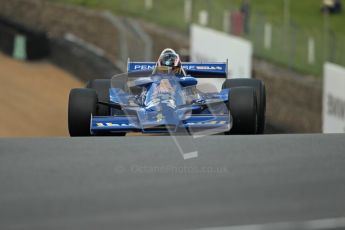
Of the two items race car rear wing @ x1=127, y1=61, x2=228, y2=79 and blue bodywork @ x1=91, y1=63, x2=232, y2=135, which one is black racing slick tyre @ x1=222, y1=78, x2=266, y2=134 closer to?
blue bodywork @ x1=91, y1=63, x2=232, y2=135

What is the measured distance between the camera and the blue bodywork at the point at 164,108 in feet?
42.4

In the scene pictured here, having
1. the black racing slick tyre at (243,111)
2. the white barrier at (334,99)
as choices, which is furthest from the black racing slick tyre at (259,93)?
the white barrier at (334,99)

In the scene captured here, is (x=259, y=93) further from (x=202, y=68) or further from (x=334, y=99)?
(x=334, y=99)

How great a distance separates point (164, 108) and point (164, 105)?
0.26ft

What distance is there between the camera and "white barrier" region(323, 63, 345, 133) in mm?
22125

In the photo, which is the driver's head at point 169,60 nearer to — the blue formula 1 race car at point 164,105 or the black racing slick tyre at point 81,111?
the blue formula 1 race car at point 164,105

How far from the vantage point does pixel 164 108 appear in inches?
521

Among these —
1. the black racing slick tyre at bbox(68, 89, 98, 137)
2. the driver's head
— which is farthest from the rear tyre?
the black racing slick tyre at bbox(68, 89, 98, 137)

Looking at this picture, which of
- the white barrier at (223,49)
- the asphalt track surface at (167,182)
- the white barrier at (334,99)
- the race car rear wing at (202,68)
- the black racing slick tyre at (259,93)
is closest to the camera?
the asphalt track surface at (167,182)

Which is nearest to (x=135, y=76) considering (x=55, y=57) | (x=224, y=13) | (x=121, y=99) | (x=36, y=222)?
(x=121, y=99)

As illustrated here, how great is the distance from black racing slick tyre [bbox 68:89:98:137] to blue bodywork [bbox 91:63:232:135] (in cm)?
10

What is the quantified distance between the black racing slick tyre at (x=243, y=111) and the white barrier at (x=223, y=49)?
12135 mm

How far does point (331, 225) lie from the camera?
7453 millimetres

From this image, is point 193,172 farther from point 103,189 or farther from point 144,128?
point 144,128
